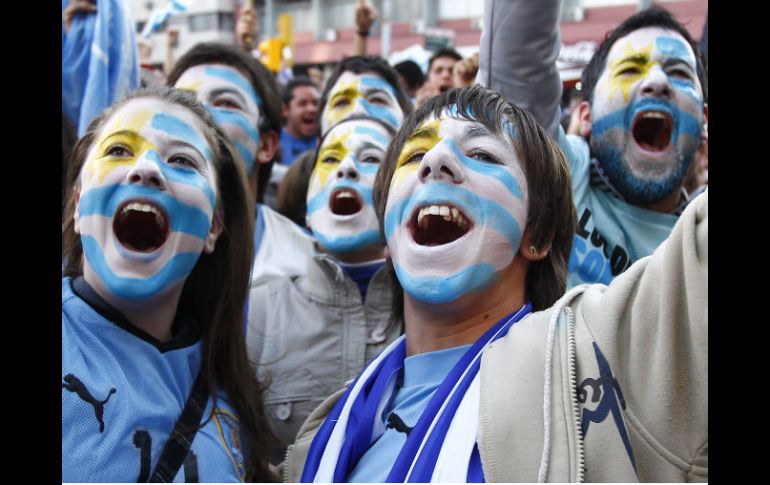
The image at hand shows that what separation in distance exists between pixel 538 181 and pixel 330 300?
1.09m

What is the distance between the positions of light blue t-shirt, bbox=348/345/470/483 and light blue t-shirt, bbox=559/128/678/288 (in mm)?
1051

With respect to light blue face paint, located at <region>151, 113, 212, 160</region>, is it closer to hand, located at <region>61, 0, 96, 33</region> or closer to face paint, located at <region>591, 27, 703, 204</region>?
face paint, located at <region>591, 27, 703, 204</region>

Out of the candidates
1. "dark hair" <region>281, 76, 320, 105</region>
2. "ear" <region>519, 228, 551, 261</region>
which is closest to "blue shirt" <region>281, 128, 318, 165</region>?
"dark hair" <region>281, 76, 320, 105</region>

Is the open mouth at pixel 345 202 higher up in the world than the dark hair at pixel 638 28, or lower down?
lower down

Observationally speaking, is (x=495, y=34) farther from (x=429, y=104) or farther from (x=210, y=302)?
(x=210, y=302)

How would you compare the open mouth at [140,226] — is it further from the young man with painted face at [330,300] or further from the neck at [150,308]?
the young man with painted face at [330,300]

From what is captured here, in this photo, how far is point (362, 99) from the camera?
162 inches

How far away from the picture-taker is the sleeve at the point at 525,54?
8.71 feet

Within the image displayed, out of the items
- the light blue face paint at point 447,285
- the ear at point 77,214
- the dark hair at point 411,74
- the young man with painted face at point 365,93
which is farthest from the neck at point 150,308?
the dark hair at point 411,74

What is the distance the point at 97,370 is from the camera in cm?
229

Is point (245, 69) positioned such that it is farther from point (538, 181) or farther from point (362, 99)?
point (538, 181)

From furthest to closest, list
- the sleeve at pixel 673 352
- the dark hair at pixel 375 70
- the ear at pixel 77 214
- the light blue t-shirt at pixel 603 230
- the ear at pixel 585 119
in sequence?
the dark hair at pixel 375 70 < the ear at pixel 585 119 < the light blue t-shirt at pixel 603 230 < the ear at pixel 77 214 < the sleeve at pixel 673 352

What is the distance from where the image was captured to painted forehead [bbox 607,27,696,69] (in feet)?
10.8

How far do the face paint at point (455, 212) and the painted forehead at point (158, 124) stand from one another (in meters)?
0.70
